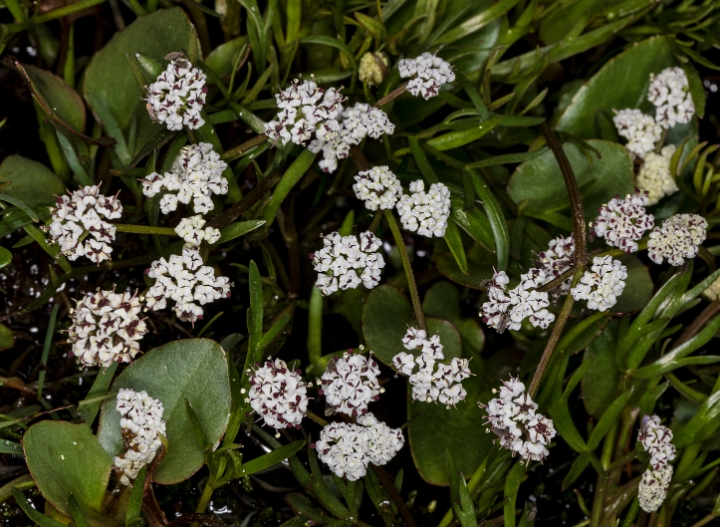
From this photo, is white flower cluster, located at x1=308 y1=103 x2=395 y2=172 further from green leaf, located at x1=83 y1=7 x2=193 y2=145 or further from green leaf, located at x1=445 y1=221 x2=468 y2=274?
green leaf, located at x1=83 y1=7 x2=193 y2=145

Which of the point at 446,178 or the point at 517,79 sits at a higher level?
the point at 517,79

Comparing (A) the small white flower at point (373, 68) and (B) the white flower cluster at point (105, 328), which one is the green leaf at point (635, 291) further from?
(B) the white flower cluster at point (105, 328)

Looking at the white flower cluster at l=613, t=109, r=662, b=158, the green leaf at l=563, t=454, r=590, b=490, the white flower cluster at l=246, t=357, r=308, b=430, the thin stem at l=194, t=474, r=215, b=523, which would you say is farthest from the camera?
the white flower cluster at l=613, t=109, r=662, b=158

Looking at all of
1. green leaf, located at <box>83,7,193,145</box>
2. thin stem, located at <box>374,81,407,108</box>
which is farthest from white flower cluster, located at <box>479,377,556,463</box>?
green leaf, located at <box>83,7,193,145</box>

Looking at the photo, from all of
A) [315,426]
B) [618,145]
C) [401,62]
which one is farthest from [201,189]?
[618,145]

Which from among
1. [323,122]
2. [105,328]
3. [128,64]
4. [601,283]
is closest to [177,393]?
[105,328]

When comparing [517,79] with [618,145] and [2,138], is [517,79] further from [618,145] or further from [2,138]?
[2,138]
